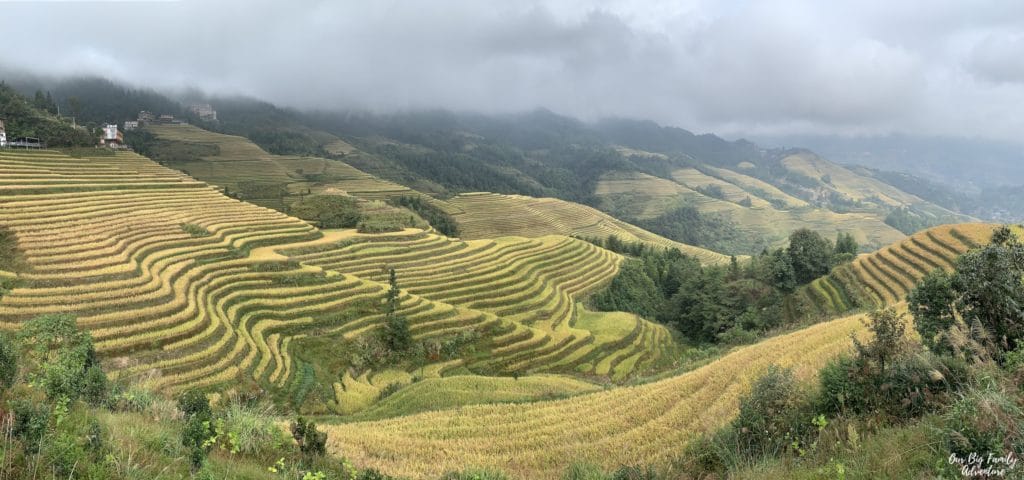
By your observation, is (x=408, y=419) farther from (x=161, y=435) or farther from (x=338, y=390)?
(x=338, y=390)

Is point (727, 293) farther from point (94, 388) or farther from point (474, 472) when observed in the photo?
point (94, 388)

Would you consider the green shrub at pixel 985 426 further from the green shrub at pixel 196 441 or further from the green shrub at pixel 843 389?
the green shrub at pixel 196 441

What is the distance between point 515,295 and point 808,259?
3087cm

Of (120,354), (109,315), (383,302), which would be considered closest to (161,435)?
(120,354)

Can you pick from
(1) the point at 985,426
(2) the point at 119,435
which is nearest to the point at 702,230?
(1) the point at 985,426

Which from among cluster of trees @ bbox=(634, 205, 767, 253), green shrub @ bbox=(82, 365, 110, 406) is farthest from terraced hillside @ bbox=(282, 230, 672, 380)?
cluster of trees @ bbox=(634, 205, 767, 253)

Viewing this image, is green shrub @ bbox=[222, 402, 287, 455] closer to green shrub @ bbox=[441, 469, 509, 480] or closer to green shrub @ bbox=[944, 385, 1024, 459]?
green shrub @ bbox=[441, 469, 509, 480]

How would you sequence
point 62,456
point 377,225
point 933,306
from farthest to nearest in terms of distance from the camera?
point 377,225, point 933,306, point 62,456

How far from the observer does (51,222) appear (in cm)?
2680

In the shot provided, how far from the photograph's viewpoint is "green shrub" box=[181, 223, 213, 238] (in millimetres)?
32131

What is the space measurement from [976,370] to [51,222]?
132 ft

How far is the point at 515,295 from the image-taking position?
128 feet

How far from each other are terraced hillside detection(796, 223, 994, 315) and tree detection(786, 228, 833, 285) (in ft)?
6.26

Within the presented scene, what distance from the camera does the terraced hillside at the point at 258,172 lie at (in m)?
78.3
